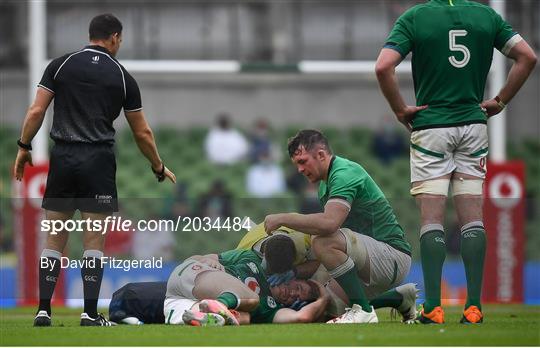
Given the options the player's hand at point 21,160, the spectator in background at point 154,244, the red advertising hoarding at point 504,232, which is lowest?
the red advertising hoarding at point 504,232

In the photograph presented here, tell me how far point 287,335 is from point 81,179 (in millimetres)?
1633

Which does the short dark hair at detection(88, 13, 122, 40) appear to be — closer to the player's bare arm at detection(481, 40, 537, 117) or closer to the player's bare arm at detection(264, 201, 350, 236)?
the player's bare arm at detection(264, 201, 350, 236)

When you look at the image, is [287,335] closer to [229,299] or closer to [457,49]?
[229,299]

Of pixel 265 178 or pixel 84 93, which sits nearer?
pixel 84 93

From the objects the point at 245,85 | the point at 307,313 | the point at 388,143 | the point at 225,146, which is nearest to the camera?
the point at 307,313

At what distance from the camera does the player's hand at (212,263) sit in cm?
779

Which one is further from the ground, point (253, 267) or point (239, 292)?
point (253, 267)

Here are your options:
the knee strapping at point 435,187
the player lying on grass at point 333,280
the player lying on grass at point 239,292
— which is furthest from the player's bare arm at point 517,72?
the player lying on grass at point 239,292

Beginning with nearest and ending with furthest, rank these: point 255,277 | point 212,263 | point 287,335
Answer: point 287,335 < point 255,277 < point 212,263

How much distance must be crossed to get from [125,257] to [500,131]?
6.62 metres

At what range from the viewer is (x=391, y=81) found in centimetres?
726

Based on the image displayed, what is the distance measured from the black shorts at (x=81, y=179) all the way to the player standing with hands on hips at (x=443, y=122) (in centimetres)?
169

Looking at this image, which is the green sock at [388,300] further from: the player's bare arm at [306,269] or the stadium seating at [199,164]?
the stadium seating at [199,164]

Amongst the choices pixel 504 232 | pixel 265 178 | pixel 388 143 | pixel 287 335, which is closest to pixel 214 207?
pixel 287 335
